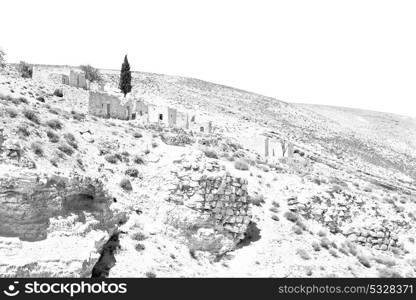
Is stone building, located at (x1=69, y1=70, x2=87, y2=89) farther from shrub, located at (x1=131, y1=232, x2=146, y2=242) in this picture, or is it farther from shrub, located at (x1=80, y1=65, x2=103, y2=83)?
shrub, located at (x1=131, y1=232, x2=146, y2=242)

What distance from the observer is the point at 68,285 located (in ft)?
43.0

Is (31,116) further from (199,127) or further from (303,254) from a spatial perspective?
(199,127)

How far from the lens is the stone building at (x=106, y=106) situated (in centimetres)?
3031

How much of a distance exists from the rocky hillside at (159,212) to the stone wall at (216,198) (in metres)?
0.04

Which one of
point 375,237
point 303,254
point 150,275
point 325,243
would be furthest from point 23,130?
point 375,237

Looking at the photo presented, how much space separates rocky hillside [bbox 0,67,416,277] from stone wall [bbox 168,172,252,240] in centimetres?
4

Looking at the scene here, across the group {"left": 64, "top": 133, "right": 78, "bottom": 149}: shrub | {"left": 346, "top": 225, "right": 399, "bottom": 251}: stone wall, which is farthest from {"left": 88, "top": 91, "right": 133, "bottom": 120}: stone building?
{"left": 346, "top": 225, "right": 399, "bottom": 251}: stone wall

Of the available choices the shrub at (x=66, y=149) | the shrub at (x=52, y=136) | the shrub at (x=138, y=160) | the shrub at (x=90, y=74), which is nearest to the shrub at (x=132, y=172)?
the shrub at (x=138, y=160)

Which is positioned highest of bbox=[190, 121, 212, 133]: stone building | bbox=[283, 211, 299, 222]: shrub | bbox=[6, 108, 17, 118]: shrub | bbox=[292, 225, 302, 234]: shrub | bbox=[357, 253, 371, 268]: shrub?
bbox=[6, 108, 17, 118]: shrub

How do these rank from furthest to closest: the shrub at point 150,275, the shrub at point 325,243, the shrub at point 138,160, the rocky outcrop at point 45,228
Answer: the shrub at point 325,243
the shrub at point 138,160
the shrub at point 150,275
the rocky outcrop at point 45,228

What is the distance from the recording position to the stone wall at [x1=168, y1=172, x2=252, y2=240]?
19.3m

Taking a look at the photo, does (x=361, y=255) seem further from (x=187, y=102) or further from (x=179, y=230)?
(x=187, y=102)

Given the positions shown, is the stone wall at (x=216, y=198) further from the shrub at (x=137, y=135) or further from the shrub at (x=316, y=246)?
the shrub at (x=137, y=135)

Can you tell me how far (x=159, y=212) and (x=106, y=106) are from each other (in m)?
13.6
